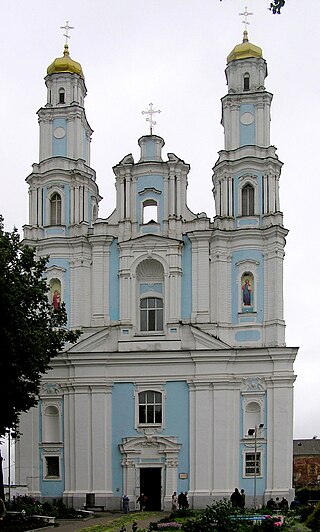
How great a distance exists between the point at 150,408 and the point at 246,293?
658cm

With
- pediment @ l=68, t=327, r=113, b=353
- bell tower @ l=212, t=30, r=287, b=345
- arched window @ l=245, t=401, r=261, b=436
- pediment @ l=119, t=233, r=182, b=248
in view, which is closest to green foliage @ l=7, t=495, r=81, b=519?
pediment @ l=68, t=327, r=113, b=353

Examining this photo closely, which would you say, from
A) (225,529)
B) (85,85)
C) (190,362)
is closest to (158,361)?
(190,362)

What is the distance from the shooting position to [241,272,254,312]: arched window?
141 feet

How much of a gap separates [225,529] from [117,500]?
1914 centimetres

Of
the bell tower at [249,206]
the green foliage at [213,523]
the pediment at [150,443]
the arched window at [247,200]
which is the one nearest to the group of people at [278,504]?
the pediment at [150,443]

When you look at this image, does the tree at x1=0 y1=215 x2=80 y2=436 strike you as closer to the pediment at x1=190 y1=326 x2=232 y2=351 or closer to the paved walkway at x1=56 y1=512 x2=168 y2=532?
the paved walkway at x1=56 y1=512 x2=168 y2=532

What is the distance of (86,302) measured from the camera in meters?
44.4

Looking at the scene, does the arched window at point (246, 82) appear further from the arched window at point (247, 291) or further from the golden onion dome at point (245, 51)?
the arched window at point (247, 291)

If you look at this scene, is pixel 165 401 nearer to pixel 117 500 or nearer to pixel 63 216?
pixel 117 500

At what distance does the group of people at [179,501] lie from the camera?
3900 centimetres

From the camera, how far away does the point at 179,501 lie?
39469 millimetres

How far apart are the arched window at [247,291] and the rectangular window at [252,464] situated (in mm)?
6284

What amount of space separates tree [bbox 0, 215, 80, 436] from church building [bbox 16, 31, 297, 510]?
7.90m

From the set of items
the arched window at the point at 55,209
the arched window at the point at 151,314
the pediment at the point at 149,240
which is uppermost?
the arched window at the point at 55,209
